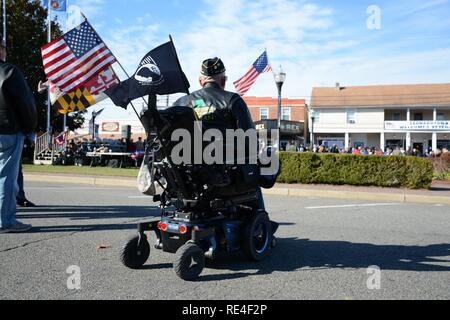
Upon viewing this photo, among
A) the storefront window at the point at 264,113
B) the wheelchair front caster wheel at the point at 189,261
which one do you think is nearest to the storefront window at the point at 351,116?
the storefront window at the point at 264,113

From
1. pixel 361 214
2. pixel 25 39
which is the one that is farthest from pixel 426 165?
pixel 25 39

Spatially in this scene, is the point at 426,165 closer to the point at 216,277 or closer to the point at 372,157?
the point at 372,157

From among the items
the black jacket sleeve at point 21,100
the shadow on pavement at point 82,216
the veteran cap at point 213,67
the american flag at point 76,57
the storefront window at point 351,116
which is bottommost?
the shadow on pavement at point 82,216

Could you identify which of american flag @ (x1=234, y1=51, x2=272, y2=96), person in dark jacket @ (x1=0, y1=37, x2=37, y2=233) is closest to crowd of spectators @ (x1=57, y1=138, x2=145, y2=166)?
american flag @ (x1=234, y1=51, x2=272, y2=96)

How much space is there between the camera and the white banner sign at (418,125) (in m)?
41.6

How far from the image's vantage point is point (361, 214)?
306 inches

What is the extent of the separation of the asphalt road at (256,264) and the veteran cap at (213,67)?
6.07 feet

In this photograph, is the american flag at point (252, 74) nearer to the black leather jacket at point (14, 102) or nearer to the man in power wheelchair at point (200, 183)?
the black leather jacket at point (14, 102)

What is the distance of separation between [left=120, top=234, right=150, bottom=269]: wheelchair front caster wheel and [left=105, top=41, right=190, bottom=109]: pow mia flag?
4.31 feet

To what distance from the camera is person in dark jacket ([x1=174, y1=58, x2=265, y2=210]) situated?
3875 mm

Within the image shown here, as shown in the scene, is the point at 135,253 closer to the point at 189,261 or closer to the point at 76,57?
the point at 189,261
